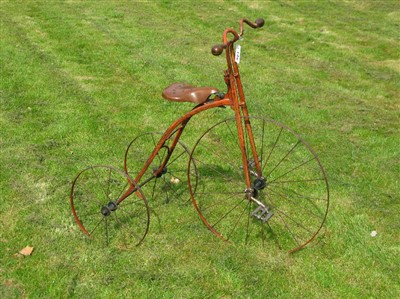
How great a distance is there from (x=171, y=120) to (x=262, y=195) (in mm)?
2321

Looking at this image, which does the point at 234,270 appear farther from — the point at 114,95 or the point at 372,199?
the point at 114,95

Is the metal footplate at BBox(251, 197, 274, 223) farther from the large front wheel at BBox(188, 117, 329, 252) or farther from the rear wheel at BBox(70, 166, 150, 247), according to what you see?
the rear wheel at BBox(70, 166, 150, 247)

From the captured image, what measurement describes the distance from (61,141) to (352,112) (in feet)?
14.7

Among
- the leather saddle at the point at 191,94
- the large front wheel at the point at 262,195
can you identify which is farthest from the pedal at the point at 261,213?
the leather saddle at the point at 191,94

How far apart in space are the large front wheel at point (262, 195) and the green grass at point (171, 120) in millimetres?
176

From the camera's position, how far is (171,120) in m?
6.96

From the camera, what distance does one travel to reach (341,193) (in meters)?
5.25

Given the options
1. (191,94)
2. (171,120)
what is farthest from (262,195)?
(171,120)

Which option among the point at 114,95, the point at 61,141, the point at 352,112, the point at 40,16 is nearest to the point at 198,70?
the point at 114,95

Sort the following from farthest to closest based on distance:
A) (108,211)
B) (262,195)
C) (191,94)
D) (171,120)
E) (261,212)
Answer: (171,120), (262,195), (108,211), (261,212), (191,94)

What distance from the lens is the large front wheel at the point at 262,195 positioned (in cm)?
451

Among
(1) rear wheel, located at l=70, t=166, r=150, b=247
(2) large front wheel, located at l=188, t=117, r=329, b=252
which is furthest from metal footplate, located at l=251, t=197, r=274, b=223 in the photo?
(1) rear wheel, located at l=70, t=166, r=150, b=247

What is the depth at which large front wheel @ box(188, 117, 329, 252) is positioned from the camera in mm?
4508

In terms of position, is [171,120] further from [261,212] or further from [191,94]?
[261,212]
